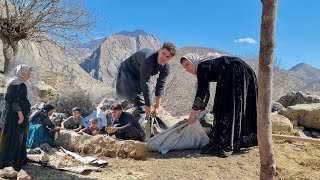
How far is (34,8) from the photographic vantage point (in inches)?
417

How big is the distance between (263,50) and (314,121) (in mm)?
4421

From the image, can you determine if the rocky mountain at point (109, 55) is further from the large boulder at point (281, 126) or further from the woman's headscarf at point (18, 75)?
the woman's headscarf at point (18, 75)

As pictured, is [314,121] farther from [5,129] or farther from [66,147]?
[5,129]

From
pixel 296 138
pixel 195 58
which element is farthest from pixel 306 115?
pixel 195 58

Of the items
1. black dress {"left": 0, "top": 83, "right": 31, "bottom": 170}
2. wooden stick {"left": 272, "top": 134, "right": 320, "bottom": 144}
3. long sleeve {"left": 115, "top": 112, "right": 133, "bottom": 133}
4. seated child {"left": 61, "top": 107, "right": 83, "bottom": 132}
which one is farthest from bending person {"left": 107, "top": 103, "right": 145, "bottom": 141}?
wooden stick {"left": 272, "top": 134, "right": 320, "bottom": 144}

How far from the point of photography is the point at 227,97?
198 inches

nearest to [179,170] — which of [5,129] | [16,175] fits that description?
[16,175]

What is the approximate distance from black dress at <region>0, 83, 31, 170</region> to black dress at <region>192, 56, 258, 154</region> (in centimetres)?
218

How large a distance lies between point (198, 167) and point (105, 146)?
1437 millimetres

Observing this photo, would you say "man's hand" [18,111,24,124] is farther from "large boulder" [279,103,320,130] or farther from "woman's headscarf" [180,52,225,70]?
"large boulder" [279,103,320,130]

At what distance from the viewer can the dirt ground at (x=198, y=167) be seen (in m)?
4.30

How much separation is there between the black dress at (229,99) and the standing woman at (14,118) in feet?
7.08

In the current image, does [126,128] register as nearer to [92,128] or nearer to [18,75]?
[92,128]

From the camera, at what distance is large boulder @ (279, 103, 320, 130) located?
6.86 metres
